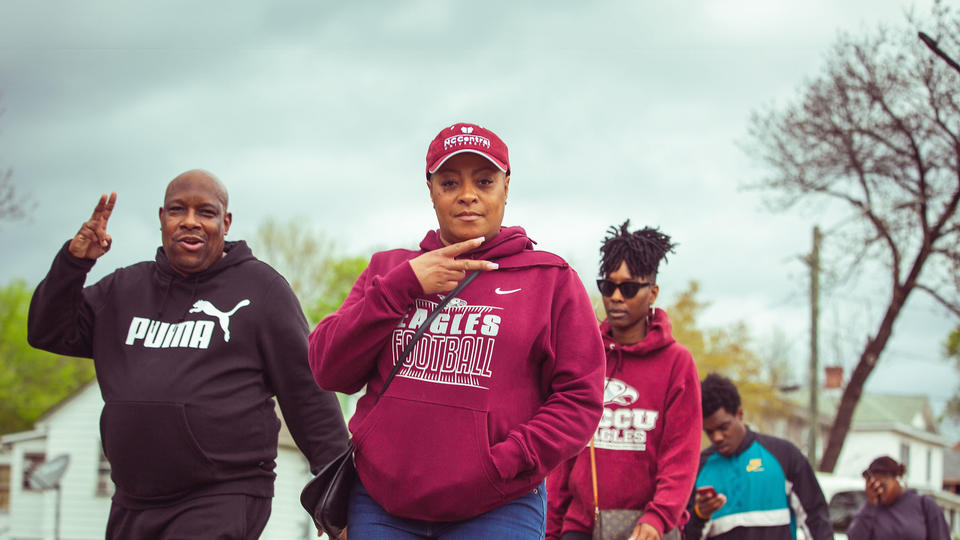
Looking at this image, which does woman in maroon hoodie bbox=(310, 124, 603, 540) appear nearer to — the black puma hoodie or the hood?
the black puma hoodie

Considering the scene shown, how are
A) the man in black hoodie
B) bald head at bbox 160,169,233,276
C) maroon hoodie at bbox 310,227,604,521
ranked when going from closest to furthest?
maroon hoodie at bbox 310,227,604,521 → the man in black hoodie → bald head at bbox 160,169,233,276

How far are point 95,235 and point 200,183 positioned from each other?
50 centimetres

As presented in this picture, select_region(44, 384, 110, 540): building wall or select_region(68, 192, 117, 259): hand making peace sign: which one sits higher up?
select_region(68, 192, 117, 259): hand making peace sign

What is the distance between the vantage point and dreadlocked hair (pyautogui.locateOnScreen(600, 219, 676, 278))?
17.2ft

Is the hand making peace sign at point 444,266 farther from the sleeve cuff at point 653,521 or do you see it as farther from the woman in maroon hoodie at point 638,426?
the sleeve cuff at point 653,521

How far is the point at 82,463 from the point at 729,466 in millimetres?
26842

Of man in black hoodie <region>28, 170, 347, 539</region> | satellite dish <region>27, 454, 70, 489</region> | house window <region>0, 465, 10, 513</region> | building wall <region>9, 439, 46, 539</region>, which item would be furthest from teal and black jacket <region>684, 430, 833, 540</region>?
house window <region>0, 465, 10, 513</region>

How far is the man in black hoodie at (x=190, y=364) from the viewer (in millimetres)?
3922

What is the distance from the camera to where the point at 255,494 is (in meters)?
4.11

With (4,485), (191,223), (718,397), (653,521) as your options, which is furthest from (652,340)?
(4,485)

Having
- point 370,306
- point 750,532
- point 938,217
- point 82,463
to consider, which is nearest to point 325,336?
point 370,306

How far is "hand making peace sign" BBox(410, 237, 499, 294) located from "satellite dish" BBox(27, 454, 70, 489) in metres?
24.9

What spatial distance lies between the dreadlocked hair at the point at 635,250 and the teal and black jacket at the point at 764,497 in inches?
71.7

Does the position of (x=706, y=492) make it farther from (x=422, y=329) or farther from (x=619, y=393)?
(x=422, y=329)
